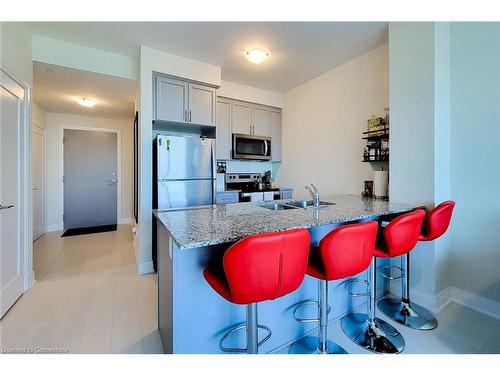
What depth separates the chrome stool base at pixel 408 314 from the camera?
177 centimetres

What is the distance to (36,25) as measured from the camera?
231 centimetres

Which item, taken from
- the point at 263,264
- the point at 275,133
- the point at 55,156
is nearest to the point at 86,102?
the point at 55,156

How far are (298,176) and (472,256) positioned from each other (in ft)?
7.76

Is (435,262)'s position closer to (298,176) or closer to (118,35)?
(298,176)

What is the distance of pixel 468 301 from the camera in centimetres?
204

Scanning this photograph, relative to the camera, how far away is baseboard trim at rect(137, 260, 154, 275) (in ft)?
9.05

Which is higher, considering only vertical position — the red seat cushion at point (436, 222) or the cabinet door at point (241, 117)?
the cabinet door at point (241, 117)

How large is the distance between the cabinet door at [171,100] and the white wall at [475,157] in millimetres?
2837

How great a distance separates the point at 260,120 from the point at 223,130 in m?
0.75

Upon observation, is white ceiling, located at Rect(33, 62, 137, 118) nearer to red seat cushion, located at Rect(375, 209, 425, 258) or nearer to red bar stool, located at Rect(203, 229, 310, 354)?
red bar stool, located at Rect(203, 229, 310, 354)

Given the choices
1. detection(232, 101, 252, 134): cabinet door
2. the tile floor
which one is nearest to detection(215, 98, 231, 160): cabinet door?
detection(232, 101, 252, 134): cabinet door

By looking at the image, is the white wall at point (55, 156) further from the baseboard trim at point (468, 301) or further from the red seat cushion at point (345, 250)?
the baseboard trim at point (468, 301)

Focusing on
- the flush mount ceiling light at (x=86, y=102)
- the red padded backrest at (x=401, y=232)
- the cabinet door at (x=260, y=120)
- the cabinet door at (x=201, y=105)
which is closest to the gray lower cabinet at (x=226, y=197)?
the cabinet door at (x=201, y=105)
